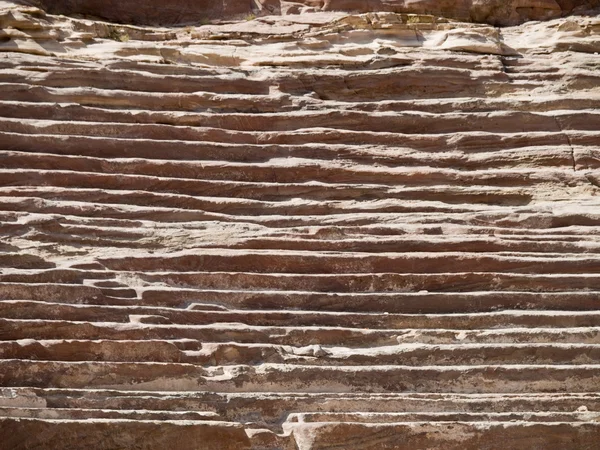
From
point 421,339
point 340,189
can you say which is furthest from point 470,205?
point 421,339

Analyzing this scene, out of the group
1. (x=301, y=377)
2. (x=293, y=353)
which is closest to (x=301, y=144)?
(x=293, y=353)

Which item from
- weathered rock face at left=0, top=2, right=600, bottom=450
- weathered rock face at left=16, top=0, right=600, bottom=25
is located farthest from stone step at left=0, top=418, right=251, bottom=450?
weathered rock face at left=16, top=0, right=600, bottom=25

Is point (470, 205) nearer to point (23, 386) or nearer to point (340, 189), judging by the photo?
point (340, 189)

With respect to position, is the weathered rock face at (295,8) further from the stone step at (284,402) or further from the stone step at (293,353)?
the stone step at (284,402)

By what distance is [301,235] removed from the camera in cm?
694

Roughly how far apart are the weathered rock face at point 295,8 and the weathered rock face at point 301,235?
595 mm

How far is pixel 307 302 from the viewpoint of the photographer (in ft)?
21.2

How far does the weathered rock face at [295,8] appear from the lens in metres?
10.0

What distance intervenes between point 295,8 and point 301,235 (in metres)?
3.87

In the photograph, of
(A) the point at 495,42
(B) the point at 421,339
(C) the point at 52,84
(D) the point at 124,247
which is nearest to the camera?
(B) the point at 421,339

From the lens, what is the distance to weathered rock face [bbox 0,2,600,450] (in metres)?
5.73

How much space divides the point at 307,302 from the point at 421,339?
695mm

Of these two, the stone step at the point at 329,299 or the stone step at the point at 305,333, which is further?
the stone step at the point at 329,299

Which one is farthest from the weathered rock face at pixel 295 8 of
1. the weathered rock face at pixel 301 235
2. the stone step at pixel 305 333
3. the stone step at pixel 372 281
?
the stone step at pixel 305 333
